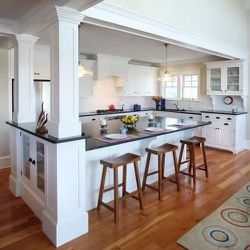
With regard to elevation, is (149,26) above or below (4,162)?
above

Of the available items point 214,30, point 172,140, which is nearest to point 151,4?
point 214,30

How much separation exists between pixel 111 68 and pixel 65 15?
161 inches

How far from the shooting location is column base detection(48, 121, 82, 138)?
232 centimetres

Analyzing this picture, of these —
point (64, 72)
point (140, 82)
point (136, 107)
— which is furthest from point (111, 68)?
point (64, 72)

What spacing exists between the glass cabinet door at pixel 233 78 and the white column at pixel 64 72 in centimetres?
475

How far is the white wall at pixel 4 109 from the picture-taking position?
4.57 metres

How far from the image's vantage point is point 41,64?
494cm

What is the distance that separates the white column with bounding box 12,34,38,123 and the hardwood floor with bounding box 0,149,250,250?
1222 millimetres

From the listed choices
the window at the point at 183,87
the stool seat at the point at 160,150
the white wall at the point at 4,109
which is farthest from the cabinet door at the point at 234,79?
the white wall at the point at 4,109

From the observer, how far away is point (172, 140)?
4.24 meters

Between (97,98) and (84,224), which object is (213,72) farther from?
(84,224)

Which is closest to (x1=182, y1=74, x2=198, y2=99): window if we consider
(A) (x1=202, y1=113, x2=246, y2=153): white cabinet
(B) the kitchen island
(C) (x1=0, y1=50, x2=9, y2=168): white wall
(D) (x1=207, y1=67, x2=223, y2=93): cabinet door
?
(D) (x1=207, y1=67, x2=223, y2=93): cabinet door

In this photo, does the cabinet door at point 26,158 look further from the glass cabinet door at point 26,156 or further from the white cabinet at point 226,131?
the white cabinet at point 226,131

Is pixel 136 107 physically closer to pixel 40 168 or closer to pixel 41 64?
pixel 41 64
